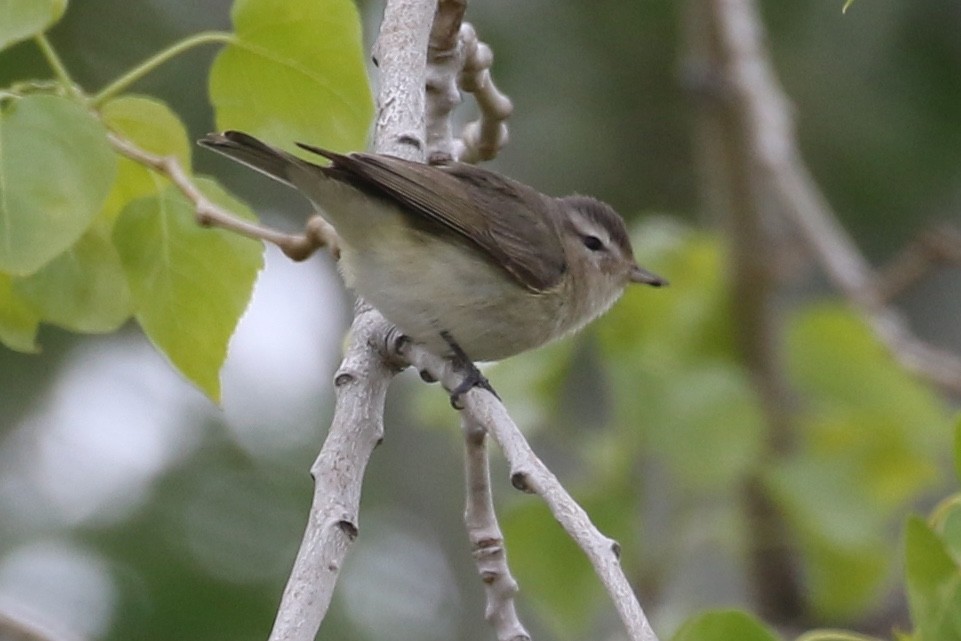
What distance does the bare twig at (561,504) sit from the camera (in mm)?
2006

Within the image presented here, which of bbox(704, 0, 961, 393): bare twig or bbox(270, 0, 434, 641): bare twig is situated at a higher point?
bbox(704, 0, 961, 393): bare twig

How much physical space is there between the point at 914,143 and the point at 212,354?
19.5ft

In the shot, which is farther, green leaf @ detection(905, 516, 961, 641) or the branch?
the branch

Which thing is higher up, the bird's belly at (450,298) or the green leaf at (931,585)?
the bird's belly at (450,298)

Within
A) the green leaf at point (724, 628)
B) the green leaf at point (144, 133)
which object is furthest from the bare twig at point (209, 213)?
the green leaf at point (724, 628)

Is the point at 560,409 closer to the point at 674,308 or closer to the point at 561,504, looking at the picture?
the point at 674,308

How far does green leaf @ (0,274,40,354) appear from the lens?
277 cm

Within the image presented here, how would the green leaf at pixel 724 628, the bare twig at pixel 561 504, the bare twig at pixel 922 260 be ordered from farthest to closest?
the bare twig at pixel 922 260 → the green leaf at pixel 724 628 → the bare twig at pixel 561 504

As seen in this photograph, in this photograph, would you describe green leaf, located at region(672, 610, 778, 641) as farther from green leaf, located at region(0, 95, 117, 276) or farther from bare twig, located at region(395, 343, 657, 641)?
green leaf, located at region(0, 95, 117, 276)

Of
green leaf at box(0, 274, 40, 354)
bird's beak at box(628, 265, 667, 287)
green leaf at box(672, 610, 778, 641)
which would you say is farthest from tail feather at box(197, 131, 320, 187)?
bird's beak at box(628, 265, 667, 287)

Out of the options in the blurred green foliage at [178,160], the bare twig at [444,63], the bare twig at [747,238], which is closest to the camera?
the blurred green foliage at [178,160]

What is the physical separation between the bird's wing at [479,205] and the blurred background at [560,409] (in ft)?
4.10

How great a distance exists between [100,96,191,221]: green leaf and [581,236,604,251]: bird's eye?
5.13 feet

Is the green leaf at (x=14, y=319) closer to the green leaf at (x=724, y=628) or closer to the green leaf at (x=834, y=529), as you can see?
the green leaf at (x=724, y=628)
